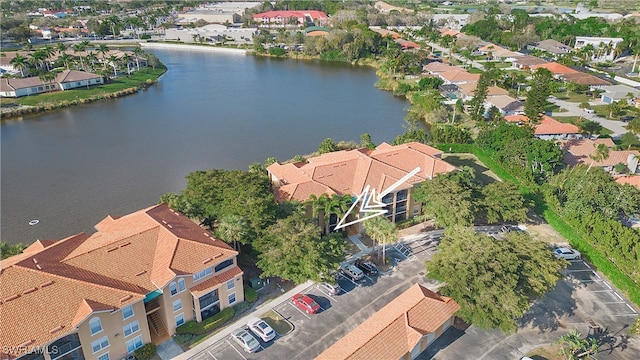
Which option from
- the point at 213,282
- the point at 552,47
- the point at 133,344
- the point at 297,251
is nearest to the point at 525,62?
the point at 552,47

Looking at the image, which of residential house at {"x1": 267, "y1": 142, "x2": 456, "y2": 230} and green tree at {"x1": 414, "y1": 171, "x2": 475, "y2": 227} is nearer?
green tree at {"x1": 414, "y1": 171, "x2": 475, "y2": 227}

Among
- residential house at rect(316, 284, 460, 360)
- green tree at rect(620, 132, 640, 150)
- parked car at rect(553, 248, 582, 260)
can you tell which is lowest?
parked car at rect(553, 248, 582, 260)

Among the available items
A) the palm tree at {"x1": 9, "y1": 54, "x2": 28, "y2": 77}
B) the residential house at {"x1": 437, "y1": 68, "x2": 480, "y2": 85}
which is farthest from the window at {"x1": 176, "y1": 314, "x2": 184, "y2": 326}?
the palm tree at {"x1": 9, "y1": 54, "x2": 28, "y2": 77}

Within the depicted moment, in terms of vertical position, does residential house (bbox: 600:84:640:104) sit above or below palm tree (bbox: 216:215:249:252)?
below

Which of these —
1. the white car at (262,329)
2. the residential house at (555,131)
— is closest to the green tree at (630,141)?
the residential house at (555,131)

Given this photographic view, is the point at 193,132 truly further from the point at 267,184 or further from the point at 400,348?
the point at 400,348

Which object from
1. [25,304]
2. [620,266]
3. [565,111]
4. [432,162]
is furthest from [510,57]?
[25,304]

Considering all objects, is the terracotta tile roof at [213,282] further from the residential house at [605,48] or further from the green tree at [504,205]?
the residential house at [605,48]

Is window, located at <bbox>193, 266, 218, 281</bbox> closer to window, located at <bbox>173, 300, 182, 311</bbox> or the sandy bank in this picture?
window, located at <bbox>173, 300, 182, 311</bbox>
